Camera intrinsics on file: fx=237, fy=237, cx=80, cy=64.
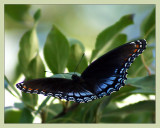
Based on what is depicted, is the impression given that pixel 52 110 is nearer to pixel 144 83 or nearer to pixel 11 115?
pixel 11 115

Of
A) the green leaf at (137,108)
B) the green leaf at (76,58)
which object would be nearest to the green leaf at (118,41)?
the green leaf at (76,58)

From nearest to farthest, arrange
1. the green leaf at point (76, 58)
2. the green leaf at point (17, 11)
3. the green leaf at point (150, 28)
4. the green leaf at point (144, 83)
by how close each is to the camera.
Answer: the green leaf at point (144, 83) → the green leaf at point (76, 58) → the green leaf at point (150, 28) → the green leaf at point (17, 11)

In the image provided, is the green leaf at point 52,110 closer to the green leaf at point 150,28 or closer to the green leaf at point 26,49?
the green leaf at point 26,49

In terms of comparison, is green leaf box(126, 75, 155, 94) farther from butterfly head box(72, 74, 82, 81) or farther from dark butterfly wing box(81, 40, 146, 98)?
butterfly head box(72, 74, 82, 81)

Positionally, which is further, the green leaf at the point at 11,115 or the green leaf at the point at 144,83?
the green leaf at the point at 11,115

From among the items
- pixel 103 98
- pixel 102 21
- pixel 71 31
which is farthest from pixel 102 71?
pixel 102 21

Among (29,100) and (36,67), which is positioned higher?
(36,67)

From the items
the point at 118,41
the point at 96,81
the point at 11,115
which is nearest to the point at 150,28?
the point at 118,41
